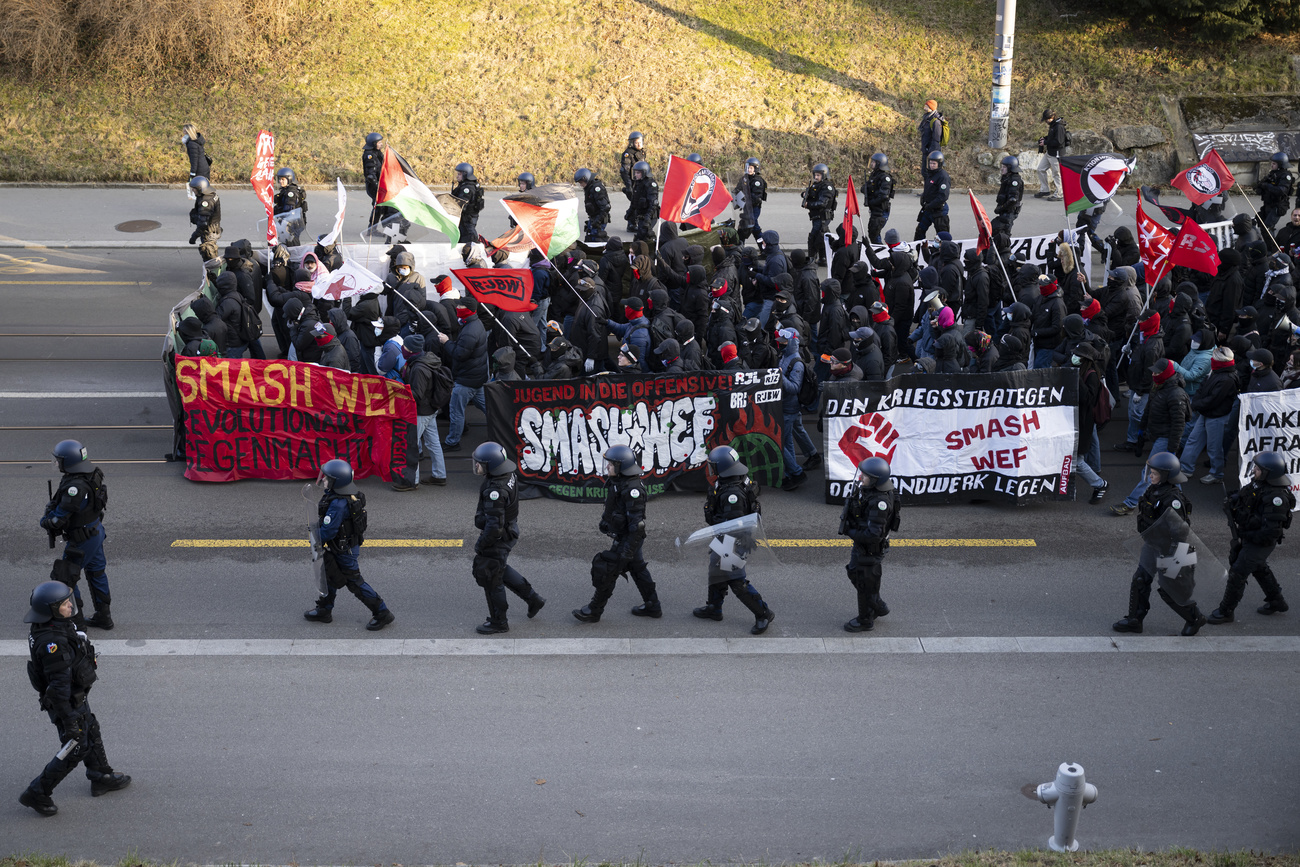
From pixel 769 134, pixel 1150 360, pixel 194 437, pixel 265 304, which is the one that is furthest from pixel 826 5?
pixel 194 437

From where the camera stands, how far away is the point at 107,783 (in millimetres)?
7477

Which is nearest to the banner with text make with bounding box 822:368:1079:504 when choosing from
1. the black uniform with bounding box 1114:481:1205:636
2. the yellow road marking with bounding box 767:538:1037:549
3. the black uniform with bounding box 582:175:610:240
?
the yellow road marking with bounding box 767:538:1037:549

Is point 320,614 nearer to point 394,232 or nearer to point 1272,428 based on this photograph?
point 394,232

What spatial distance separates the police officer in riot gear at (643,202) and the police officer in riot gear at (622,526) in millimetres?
10689

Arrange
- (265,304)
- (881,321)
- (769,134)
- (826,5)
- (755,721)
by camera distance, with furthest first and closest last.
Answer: (826,5) → (769,134) → (265,304) → (881,321) → (755,721)

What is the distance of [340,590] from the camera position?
1029 cm

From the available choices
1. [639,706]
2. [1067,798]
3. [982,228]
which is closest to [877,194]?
[982,228]

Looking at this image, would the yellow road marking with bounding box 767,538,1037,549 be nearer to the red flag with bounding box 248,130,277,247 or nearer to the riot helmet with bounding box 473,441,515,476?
the riot helmet with bounding box 473,441,515,476

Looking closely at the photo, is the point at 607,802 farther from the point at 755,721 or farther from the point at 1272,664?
the point at 1272,664

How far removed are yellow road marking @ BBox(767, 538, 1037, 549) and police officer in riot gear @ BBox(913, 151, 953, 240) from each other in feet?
32.6

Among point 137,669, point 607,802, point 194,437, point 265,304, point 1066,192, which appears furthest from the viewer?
point 265,304

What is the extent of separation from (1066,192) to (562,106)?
13.2 metres

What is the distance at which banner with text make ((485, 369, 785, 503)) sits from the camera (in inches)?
463

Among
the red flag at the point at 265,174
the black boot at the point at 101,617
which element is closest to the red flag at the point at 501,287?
the black boot at the point at 101,617
